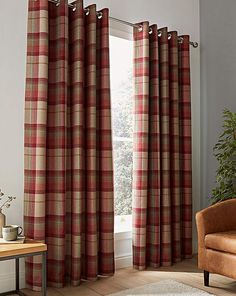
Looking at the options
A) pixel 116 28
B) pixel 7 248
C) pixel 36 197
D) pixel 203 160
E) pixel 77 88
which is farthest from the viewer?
pixel 203 160

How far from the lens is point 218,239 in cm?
306

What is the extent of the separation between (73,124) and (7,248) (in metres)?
1.18

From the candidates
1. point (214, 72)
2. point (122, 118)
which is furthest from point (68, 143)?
point (214, 72)

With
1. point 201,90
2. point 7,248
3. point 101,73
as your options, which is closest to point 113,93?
point 101,73

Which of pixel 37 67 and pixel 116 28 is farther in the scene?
pixel 116 28

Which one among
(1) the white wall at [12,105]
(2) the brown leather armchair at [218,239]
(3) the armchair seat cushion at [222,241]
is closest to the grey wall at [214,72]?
(2) the brown leather armchair at [218,239]

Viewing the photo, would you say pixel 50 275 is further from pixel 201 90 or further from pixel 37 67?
pixel 201 90

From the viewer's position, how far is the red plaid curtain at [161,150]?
12.3 feet

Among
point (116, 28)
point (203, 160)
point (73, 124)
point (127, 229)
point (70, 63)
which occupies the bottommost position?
point (127, 229)

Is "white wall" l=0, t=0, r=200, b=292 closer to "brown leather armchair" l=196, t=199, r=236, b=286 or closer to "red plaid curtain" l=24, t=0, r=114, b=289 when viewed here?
"red plaid curtain" l=24, t=0, r=114, b=289

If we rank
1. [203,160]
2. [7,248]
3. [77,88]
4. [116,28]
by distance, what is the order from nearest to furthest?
[7,248] < [77,88] < [116,28] < [203,160]

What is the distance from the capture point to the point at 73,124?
330 centimetres

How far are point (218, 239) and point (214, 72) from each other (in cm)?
201

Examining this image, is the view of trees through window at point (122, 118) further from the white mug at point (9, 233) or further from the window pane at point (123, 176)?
the white mug at point (9, 233)
